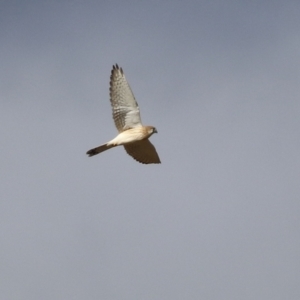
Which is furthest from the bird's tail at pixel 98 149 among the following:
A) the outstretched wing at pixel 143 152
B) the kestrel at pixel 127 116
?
the outstretched wing at pixel 143 152

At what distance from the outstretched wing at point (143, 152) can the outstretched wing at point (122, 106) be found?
2.22ft

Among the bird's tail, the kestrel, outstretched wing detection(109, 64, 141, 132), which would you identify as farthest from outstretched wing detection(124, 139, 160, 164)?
the bird's tail

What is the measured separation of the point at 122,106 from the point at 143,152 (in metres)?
1.80

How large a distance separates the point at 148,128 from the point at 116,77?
214 centimetres

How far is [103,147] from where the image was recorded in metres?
15.2

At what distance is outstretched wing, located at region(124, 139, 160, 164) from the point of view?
16.4 metres

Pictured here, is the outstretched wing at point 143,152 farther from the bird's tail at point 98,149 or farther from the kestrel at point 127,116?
the bird's tail at point 98,149

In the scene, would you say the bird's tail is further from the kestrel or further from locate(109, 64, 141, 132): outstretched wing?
locate(109, 64, 141, 132): outstretched wing

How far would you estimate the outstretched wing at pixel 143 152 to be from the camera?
16422 mm

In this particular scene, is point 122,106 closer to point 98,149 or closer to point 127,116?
point 127,116

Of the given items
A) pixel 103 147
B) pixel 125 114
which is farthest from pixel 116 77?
pixel 103 147

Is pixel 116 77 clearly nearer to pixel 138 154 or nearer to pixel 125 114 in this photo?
pixel 125 114

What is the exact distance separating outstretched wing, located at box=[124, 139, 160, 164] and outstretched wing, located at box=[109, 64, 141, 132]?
677 millimetres

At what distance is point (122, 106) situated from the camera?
1620 centimetres
